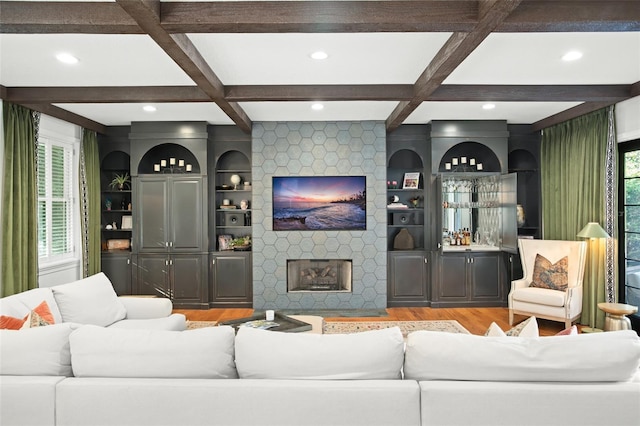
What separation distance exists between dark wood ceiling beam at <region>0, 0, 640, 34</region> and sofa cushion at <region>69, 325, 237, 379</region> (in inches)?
68.9

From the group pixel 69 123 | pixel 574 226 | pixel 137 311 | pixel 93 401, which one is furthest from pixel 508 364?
pixel 69 123

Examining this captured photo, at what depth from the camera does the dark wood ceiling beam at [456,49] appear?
236 cm

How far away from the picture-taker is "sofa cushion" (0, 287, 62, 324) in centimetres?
294

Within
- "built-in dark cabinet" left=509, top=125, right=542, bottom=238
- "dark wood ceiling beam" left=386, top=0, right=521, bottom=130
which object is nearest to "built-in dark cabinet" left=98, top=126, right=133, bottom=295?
"dark wood ceiling beam" left=386, top=0, right=521, bottom=130

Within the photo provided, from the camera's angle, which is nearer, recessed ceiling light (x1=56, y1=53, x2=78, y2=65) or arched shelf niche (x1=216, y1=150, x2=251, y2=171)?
recessed ceiling light (x1=56, y1=53, x2=78, y2=65)

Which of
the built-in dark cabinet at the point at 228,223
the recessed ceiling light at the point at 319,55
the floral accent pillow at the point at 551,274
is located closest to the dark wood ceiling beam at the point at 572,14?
the recessed ceiling light at the point at 319,55

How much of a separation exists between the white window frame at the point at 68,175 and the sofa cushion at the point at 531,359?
4905mm

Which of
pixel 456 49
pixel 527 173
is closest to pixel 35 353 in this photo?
pixel 456 49

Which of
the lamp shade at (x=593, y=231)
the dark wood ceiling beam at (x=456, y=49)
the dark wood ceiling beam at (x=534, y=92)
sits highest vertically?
the dark wood ceiling beam at (x=534, y=92)

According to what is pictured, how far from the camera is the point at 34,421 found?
190 cm

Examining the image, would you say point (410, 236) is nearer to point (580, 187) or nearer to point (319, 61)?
point (580, 187)

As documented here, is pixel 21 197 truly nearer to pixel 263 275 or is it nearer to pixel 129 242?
pixel 129 242

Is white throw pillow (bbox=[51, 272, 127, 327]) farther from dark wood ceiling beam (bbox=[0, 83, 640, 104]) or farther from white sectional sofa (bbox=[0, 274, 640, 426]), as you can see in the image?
dark wood ceiling beam (bbox=[0, 83, 640, 104])

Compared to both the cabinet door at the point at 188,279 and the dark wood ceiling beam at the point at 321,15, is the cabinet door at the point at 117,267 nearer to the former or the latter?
the cabinet door at the point at 188,279
